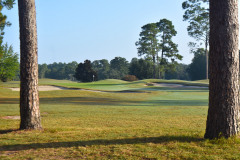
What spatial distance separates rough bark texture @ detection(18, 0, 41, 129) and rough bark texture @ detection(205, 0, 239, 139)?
4.66 metres

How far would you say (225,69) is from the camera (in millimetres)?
5395

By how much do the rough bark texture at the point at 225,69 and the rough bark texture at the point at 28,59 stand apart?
4656 mm

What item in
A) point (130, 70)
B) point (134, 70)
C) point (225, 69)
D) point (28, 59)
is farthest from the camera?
point (130, 70)

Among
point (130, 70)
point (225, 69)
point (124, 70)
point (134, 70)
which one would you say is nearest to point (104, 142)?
point (225, 69)

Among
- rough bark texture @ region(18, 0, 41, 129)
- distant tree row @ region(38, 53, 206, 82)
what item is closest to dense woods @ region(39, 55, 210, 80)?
distant tree row @ region(38, 53, 206, 82)

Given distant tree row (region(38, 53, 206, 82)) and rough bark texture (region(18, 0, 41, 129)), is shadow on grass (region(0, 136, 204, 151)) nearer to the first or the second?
rough bark texture (region(18, 0, 41, 129))

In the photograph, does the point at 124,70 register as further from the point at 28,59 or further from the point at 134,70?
the point at 28,59

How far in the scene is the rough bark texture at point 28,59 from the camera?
688cm

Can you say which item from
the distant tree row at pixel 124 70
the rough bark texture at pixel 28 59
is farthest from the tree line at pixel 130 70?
the rough bark texture at pixel 28 59

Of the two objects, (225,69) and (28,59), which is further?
(28,59)

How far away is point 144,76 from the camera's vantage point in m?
70.1

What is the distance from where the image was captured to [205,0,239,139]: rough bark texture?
541 cm

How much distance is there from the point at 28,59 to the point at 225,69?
500cm

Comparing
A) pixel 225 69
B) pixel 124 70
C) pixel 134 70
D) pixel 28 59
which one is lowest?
pixel 225 69
